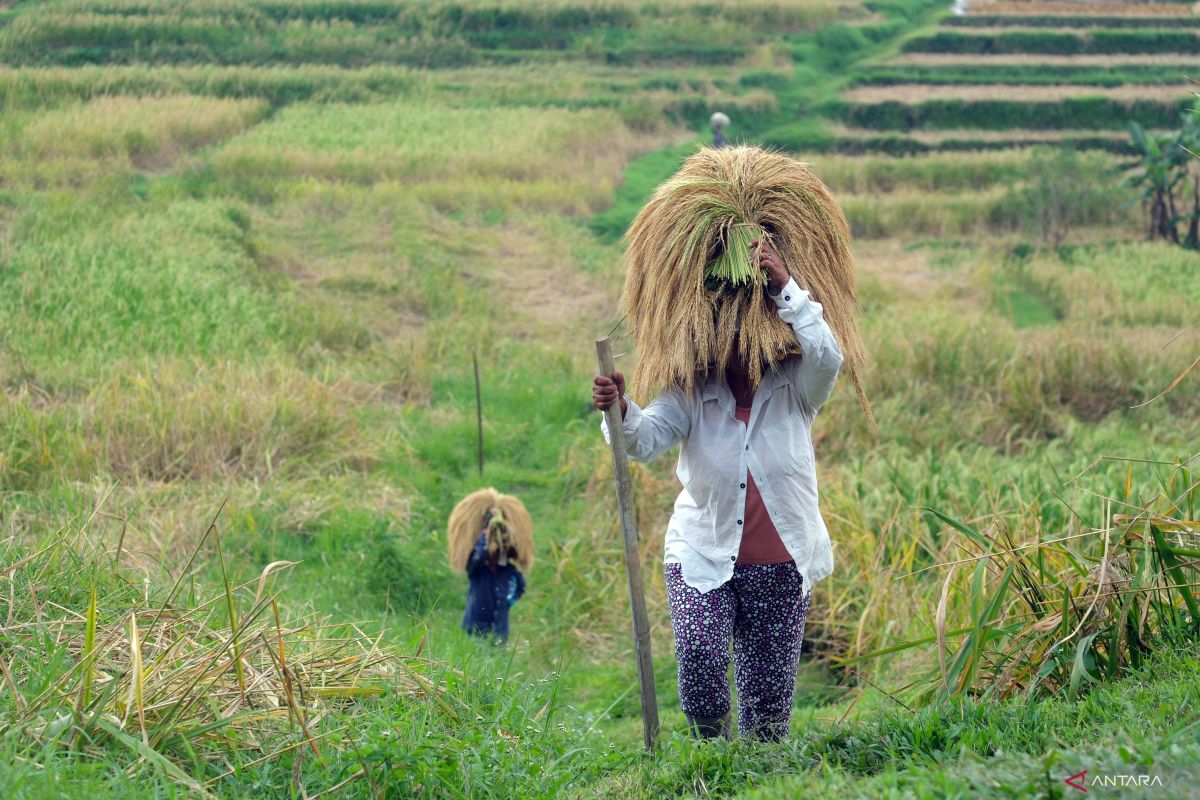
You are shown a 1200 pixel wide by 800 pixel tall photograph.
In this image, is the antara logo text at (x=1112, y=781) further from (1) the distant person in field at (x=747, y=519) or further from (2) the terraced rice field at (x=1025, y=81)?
(2) the terraced rice field at (x=1025, y=81)

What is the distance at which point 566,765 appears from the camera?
3154mm

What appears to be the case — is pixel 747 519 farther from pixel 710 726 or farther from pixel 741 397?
pixel 710 726

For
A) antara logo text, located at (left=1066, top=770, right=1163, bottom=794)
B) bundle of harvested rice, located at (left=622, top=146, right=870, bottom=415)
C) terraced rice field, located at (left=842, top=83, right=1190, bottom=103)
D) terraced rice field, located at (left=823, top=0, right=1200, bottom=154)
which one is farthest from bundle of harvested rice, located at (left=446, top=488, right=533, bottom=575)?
terraced rice field, located at (left=842, top=83, right=1190, bottom=103)

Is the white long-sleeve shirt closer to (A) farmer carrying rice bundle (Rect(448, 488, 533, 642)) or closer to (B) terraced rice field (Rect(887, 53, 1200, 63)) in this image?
(A) farmer carrying rice bundle (Rect(448, 488, 533, 642))

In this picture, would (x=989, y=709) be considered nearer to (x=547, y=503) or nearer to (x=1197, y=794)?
(x=1197, y=794)

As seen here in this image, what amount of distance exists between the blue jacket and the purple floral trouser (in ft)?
6.56

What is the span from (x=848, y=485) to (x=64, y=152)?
11.6m

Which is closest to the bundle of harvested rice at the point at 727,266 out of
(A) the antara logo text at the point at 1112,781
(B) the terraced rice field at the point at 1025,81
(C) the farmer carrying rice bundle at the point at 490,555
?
(A) the antara logo text at the point at 1112,781

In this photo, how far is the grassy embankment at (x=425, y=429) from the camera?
2861 mm

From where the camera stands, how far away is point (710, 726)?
10.4 ft

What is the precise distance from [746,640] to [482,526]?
2.20m

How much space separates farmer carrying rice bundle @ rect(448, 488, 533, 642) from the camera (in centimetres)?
505

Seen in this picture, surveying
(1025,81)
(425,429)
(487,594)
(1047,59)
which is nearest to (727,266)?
(487,594)

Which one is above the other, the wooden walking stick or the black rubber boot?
the wooden walking stick
